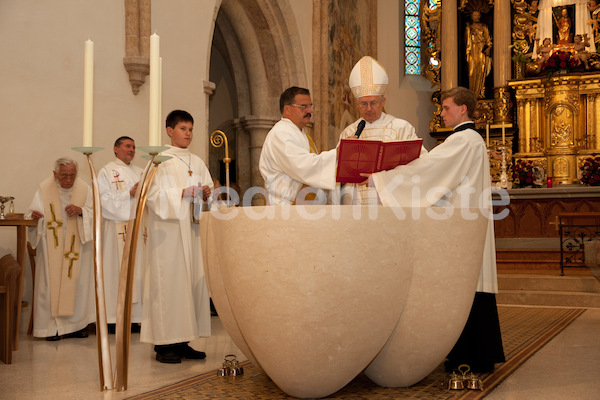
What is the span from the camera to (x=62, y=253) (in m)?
6.31

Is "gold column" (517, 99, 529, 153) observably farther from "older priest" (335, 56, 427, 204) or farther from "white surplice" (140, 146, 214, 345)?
"white surplice" (140, 146, 214, 345)

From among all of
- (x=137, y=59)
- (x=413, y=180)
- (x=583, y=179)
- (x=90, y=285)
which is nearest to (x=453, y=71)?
(x=583, y=179)

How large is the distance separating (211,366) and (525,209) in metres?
7.37

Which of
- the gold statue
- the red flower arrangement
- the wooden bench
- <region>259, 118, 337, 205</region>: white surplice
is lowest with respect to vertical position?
the wooden bench

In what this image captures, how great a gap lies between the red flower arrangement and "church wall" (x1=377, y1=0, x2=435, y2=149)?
285 cm

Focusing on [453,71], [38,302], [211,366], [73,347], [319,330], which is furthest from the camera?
[453,71]

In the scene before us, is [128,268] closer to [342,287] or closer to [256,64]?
[342,287]

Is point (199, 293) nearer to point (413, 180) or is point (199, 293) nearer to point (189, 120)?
point (189, 120)

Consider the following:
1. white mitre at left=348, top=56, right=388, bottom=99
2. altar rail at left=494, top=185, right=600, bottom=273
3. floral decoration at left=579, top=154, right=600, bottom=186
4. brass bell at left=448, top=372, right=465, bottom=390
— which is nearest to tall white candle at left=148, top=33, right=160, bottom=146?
white mitre at left=348, top=56, right=388, bottom=99

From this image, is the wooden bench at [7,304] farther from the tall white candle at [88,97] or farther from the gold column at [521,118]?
the gold column at [521,118]

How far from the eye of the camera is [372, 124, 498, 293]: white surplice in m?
3.96

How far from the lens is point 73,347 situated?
5605 mm

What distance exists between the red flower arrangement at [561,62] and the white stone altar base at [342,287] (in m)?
9.57

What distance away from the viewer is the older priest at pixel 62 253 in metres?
6.15
